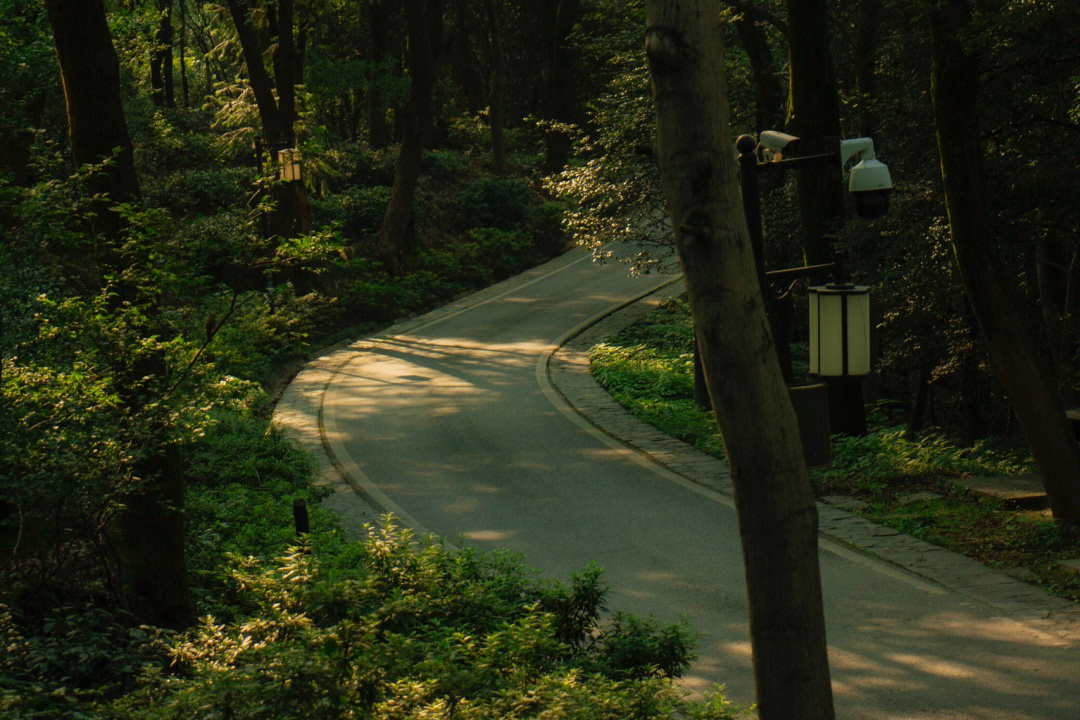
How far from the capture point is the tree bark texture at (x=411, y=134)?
1210 inches

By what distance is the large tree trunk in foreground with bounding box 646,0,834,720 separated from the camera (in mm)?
4031

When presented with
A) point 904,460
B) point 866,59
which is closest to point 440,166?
point 866,59

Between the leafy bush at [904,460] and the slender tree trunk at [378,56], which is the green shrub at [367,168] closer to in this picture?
the slender tree trunk at [378,56]

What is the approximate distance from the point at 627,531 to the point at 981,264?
489 centimetres

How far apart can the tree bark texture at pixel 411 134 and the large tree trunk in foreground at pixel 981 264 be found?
856 inches

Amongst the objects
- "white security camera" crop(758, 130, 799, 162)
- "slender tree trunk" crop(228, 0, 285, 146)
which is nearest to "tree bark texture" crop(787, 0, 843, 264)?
"white security camera" crop(758, 130, 799, 162)

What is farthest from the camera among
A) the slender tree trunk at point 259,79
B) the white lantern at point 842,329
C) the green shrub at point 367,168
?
the green shrub at point 367,168

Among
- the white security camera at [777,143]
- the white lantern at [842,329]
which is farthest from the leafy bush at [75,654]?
the white security camera at [777,143]

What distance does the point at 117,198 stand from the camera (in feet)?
29.2

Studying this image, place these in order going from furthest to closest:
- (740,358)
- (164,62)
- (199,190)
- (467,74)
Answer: (467,74), (164,62), (199,190), (740,358)

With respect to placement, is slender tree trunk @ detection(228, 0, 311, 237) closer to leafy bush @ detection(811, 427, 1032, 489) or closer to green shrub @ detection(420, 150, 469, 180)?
green shrub @ detection(420, 150, 469, 180)

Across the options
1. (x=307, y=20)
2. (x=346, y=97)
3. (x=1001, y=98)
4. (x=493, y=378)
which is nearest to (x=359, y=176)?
(x=307, y=20)

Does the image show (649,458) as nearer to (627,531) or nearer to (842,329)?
(627,531)

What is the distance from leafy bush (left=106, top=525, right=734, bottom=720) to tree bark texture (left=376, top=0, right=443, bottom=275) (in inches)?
964
